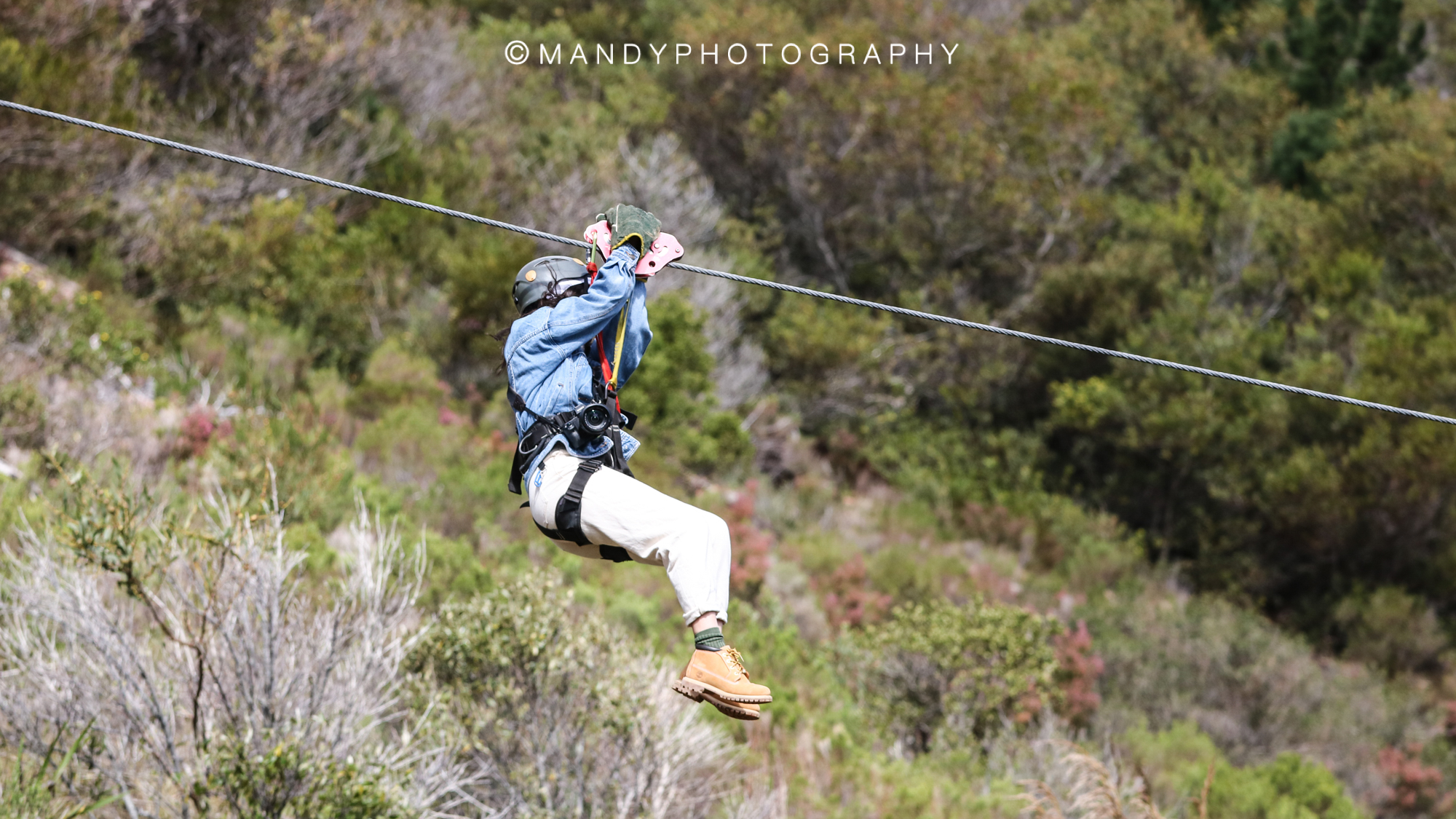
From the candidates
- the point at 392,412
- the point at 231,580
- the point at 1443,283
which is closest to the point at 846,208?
the point at 1443,283

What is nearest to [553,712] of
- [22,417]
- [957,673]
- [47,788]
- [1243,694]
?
[47,788]

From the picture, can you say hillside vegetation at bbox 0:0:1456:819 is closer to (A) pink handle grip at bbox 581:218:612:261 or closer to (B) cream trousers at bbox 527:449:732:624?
(A) pink handle grip at bbox 581:218:612:261

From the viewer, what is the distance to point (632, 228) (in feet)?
15.1

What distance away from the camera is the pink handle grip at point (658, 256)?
4598 millimetres

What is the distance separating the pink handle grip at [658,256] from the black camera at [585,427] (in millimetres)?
518

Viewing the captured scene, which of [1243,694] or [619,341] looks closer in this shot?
[619,341]

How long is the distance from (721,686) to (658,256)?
1.52 metres

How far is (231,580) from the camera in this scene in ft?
30.6

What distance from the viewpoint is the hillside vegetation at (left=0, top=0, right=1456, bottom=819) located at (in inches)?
387

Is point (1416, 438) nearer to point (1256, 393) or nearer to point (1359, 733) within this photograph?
point (1256, 393)

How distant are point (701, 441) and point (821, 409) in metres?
6.07

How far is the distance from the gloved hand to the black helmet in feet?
0.63

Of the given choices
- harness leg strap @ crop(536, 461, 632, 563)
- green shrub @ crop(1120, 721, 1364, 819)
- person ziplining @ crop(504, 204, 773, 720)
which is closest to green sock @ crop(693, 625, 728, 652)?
person ziplining @ crop(504, 204, 773, 720)

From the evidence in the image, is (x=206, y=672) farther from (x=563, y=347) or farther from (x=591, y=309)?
(x=591, y=309)
